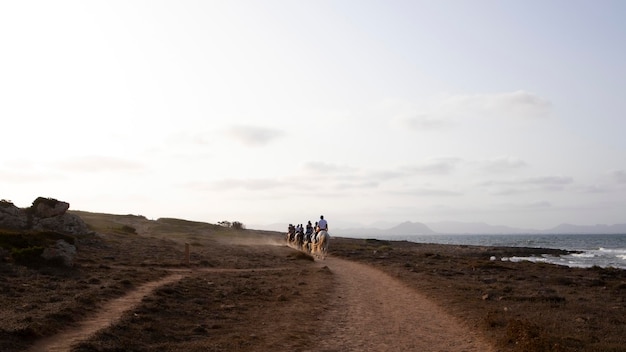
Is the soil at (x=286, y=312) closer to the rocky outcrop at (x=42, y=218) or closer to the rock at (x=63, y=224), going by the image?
the rocky outcrop at (x=42, y=218)

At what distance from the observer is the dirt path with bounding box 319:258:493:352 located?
45.0ft

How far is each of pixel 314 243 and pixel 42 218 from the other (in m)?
24.3

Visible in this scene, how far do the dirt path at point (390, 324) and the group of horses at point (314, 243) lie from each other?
59.1 ft

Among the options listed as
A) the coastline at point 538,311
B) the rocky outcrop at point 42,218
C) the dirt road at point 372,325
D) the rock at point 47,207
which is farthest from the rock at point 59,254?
the rock at point 47,207

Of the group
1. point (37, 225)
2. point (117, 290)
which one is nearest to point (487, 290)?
point (117, 290)

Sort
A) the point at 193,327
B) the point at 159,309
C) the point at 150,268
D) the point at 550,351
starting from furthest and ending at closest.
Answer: the point at 150,268 < the point at 159,309 < the point at 193,327 < the point at 550,351

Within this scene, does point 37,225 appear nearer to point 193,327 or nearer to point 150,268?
point 150,268

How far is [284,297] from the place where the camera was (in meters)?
21.5

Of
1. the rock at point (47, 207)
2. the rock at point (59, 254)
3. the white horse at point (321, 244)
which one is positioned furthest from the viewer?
the rock at point (47, 207)

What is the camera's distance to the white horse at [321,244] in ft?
140

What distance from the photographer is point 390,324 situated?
53.7 ft

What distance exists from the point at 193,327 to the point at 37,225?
108 ft

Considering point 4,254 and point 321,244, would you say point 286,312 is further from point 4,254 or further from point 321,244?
point 321,244

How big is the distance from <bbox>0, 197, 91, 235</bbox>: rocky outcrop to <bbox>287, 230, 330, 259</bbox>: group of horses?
20.9m
